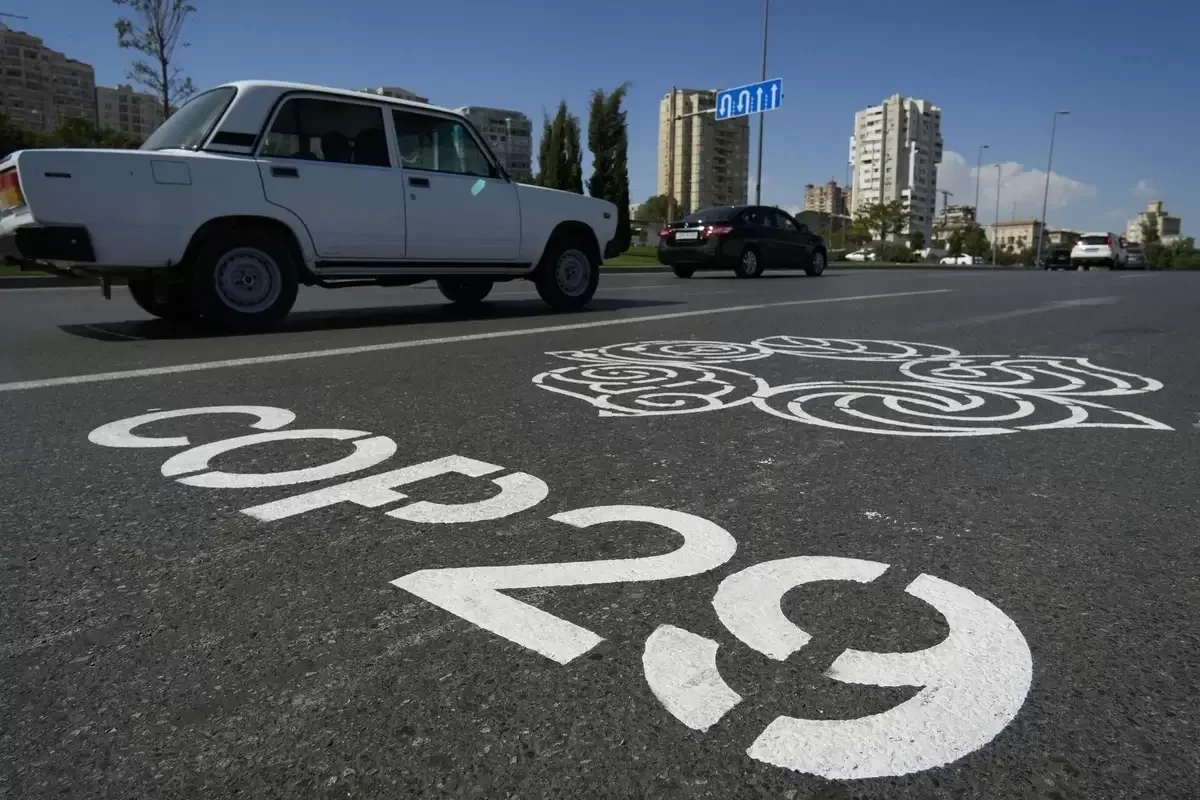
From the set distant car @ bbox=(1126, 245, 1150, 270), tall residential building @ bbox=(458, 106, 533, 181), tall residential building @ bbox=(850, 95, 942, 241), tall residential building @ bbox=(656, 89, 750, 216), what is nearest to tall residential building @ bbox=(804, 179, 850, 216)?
tall residential building @ bbox=(850, 95, 942, 241)

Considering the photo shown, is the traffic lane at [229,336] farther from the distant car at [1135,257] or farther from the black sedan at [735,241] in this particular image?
the distant car at [1135,257]

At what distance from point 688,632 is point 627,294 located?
9.92 m

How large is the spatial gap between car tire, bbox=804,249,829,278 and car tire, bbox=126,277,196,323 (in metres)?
15.0

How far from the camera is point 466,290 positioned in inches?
365

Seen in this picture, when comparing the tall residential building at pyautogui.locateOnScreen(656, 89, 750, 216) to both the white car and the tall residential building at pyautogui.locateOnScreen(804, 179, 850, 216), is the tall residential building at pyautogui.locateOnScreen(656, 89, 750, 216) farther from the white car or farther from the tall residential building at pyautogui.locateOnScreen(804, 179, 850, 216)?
the white car

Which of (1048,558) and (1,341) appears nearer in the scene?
(1048,558)

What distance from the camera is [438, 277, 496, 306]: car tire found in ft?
29.9

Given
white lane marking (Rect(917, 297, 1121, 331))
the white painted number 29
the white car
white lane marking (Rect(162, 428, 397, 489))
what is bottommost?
the white painted number 29

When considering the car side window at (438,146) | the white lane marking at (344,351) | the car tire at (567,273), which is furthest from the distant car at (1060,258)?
the car side window at (438,146)

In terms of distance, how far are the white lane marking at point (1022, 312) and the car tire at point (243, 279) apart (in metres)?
5.22

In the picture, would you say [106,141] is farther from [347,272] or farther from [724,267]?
[347,272]

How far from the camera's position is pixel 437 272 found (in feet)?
25.3

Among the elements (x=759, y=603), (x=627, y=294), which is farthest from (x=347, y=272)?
(x=759, y=603)

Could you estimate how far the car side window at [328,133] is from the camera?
6668 millimetres
